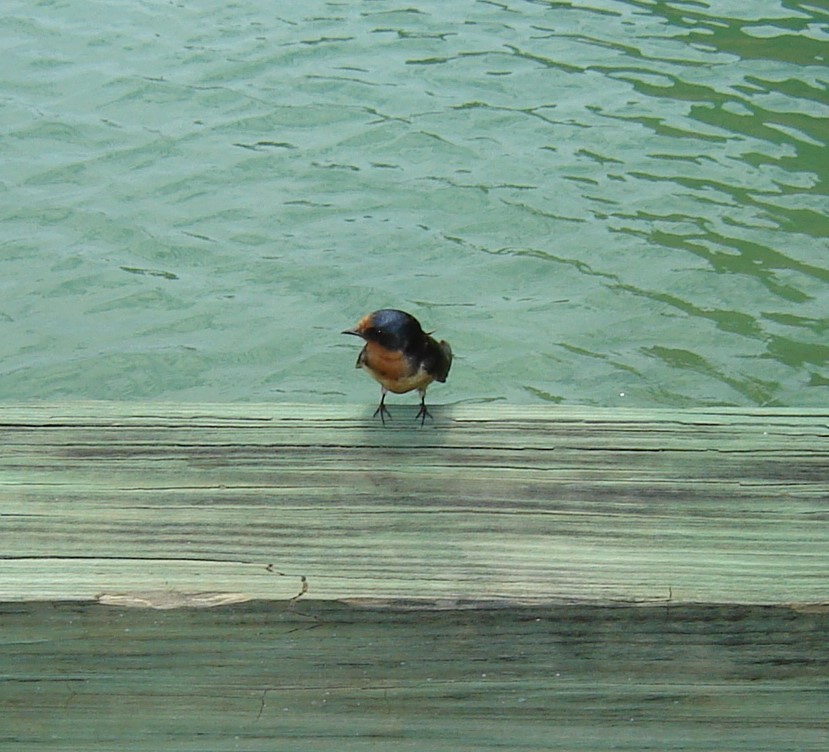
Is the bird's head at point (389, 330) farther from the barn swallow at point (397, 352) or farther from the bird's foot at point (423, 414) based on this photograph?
the bird's foot at point (423, 414)

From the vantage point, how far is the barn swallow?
2.69 meters

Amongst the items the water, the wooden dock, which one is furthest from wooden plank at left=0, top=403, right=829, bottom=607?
the water

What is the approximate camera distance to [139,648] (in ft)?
5.45

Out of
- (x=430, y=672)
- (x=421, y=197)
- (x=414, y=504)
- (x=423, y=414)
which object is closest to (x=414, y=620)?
(x=430, y=672)

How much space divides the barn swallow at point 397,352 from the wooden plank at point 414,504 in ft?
1.57

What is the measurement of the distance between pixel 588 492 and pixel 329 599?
0.46 meters

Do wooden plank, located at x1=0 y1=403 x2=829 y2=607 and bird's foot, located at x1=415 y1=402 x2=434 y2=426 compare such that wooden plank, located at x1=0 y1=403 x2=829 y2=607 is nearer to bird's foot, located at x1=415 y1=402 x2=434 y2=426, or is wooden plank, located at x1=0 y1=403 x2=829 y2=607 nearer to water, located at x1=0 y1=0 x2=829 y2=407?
bird's foot, located at x1=415 y1=402 x2=434 y2=426

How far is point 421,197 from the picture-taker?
22.7ft

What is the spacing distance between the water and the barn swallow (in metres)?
2.56

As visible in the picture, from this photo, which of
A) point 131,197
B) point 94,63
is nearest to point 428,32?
point 94,63

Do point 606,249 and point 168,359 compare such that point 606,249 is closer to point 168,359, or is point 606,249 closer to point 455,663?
point 168,359

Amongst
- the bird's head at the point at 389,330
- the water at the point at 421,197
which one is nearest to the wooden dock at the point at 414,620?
the bird's head at the point at 389,330

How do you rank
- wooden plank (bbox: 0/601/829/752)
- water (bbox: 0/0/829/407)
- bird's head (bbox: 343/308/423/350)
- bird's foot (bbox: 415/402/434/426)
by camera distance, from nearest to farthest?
1. wooden plank (bbox: 0/601/829/752)
2. bird's foot (bbox: 415/402/434/426)
3. bird's head (bbox: 343/308/423/350)
4. water (bbox: 0/0/829/407)

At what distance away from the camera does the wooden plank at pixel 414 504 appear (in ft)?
5.55
